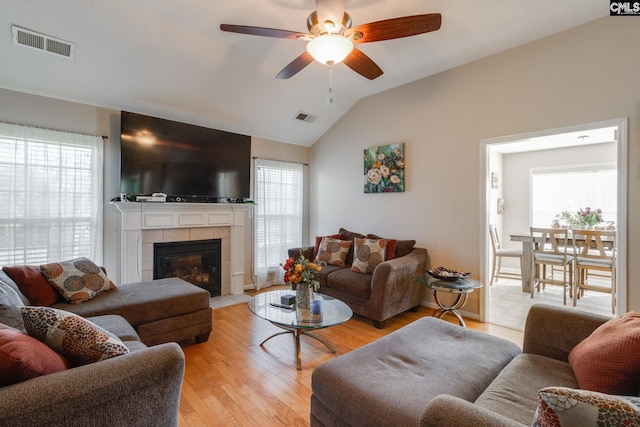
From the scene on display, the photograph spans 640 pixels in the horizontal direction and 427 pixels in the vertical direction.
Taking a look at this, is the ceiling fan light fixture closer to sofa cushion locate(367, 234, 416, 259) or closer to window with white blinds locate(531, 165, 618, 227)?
sofa cushion locate(367, 234, 416, 259)

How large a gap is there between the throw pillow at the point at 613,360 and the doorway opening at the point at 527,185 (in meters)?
2.05

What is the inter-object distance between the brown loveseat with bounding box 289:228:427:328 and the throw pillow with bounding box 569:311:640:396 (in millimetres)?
1834

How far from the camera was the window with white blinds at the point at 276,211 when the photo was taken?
4.63m

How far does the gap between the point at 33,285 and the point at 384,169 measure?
376cm

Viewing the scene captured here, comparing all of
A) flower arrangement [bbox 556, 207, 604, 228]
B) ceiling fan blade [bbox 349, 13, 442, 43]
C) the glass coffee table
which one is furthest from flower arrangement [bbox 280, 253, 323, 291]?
flower arrangement [bbox 556, 207, 604, 228]

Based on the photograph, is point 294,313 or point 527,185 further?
point 527,185

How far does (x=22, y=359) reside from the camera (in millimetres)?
1043

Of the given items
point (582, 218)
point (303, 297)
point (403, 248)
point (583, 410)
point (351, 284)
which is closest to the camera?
point (583, 410)

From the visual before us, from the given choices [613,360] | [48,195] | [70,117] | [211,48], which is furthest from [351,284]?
[70,117]

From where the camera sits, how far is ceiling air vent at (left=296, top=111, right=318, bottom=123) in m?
4.45

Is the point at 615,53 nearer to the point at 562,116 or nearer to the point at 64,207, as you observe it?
the point at 562,116

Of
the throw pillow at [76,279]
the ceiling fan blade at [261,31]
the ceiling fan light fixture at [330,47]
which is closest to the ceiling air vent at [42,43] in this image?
the ceiling fan blade at [261,31]

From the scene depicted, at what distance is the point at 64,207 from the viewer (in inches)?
121

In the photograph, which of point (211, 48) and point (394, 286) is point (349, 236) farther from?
point (211, 48)
